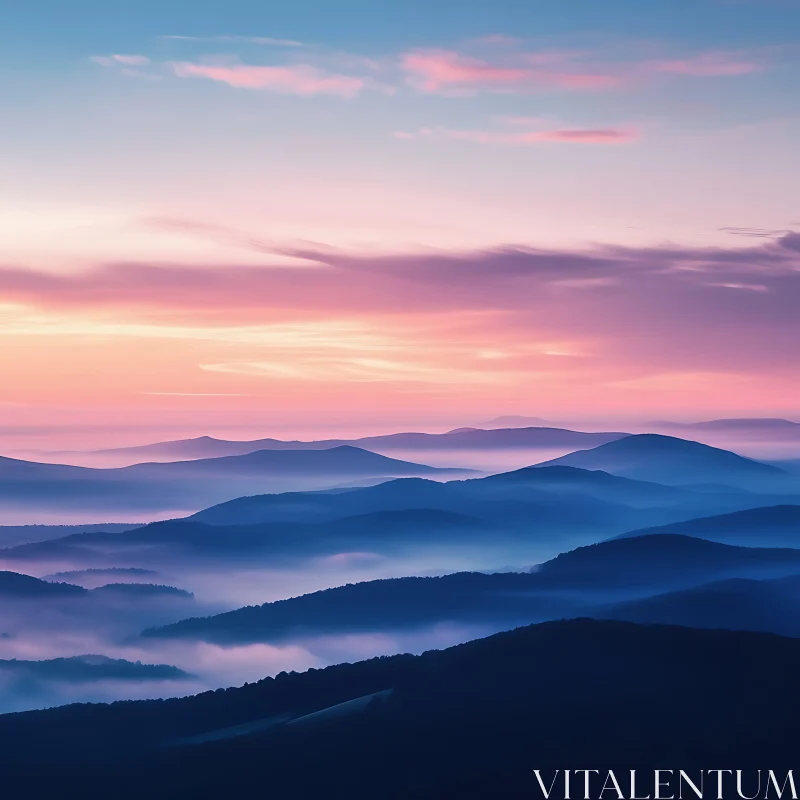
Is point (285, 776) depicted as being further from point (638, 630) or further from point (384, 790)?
point (638, 630)

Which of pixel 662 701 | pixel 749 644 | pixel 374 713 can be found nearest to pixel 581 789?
pixel 662 701

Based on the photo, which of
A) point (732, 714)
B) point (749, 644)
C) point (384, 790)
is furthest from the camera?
point (749, 644)

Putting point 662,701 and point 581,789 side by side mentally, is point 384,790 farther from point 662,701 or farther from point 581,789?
point 662,701

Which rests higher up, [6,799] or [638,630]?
[638,630]

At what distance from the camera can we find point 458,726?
156625 mm

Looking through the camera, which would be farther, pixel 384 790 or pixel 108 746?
pixel 108 746

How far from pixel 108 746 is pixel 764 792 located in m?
92.0

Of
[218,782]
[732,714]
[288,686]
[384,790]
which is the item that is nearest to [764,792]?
[732,714]

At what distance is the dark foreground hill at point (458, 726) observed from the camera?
143m

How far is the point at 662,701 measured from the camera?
159m

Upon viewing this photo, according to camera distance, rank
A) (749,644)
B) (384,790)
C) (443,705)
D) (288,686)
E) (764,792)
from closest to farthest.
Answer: (764,792)
(384,790)
(443,705)
(749,644)
(288,686)

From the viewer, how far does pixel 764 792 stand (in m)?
129

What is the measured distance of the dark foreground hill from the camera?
143125 millimetres

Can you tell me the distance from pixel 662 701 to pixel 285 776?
51811mm
